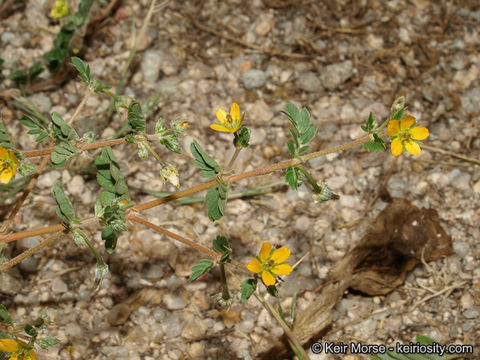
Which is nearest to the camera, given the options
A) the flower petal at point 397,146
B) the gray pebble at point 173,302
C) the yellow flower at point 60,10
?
the flower petal at point 397,146

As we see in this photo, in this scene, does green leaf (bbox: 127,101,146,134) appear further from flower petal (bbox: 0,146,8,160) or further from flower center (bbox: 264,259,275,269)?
flower center (bbox: 264,259,275,269)

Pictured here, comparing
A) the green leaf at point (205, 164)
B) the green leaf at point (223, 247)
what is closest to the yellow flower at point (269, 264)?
the green leaf at point (223, 247)

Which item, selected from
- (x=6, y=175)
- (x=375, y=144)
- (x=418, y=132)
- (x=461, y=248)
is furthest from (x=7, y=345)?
(x=461, y=248)

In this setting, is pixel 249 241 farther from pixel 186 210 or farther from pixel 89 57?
pixel 89 57

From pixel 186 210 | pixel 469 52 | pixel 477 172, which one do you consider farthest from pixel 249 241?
pixel 469 52

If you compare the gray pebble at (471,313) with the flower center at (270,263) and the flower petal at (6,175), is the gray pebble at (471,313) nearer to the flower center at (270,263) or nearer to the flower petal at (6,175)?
the flower center at (270,263)

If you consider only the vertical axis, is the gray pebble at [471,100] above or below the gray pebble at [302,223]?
above

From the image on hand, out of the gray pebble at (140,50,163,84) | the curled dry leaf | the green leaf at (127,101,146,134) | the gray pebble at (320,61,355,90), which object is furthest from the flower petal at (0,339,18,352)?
the gray pebble at (320,61,355,90)

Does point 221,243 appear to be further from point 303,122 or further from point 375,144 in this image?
point 375,144
